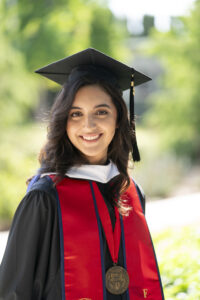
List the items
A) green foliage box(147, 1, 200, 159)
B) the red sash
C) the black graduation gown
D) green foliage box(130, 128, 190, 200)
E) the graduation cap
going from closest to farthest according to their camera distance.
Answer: the black graduation gown → the red sash → the graduation cap → green foliage box(130, 128, 190, 200) → green foliage box(147, 1, 200, 159)

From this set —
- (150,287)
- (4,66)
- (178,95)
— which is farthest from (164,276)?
(178,95)

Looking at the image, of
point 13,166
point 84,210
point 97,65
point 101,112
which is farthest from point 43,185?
point 13,166

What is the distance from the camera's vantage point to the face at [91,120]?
1.77m

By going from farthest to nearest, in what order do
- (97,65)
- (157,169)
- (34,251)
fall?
(157,169)
(97,65)
(34,251)

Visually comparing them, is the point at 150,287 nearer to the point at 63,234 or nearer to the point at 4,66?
the point at 63,234

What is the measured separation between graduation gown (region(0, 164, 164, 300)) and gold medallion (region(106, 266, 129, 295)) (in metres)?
0.04

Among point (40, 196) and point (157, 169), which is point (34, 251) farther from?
point (157, 169)

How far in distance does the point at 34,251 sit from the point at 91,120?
0.67m

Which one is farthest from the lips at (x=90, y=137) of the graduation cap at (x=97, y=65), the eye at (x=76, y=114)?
the graduation cap at (x=97, y=65)

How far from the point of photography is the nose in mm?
1745

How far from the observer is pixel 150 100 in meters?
14.1

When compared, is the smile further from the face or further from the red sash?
the red sash

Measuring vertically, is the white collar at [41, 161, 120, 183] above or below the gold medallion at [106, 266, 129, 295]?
above

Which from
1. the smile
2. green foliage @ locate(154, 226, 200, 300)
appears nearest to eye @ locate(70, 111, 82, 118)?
the smile
